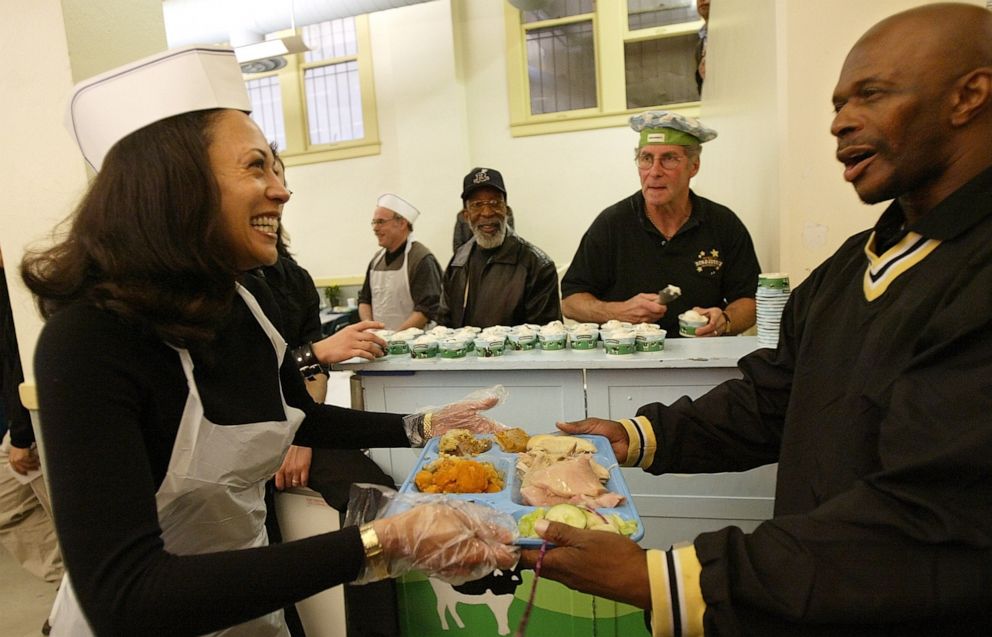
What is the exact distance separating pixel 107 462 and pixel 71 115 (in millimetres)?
885

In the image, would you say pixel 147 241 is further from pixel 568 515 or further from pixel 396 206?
pixel 396 206

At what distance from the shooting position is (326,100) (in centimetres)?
802

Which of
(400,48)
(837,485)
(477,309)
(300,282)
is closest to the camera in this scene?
(837,485)

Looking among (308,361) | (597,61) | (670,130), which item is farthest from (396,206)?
(597,61)

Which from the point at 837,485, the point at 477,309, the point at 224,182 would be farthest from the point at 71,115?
the point at 477,309

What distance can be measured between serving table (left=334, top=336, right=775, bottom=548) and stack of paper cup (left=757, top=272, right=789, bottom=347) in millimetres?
75

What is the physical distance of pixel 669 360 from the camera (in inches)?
83.4

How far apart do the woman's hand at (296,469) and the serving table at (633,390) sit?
1.23 feet

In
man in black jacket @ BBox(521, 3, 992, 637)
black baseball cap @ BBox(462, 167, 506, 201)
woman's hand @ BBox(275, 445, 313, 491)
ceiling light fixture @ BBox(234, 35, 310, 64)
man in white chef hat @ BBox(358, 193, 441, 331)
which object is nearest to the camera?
man in black jacket @ BBox(521, 3, 992, 637)

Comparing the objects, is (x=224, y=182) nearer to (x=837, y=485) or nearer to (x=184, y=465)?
(x=184, y=465)

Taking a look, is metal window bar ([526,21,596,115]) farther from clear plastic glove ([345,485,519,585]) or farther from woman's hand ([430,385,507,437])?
clear plastic glove ([345,485,519,585])

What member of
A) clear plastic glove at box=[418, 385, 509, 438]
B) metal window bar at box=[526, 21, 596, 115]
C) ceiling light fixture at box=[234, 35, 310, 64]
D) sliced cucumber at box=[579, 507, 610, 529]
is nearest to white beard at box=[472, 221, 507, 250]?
clear plastic glove at box=[418, 385, 509, 438]

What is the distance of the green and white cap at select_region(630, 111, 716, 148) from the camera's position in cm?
295

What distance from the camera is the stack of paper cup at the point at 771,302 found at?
7.09 feet
